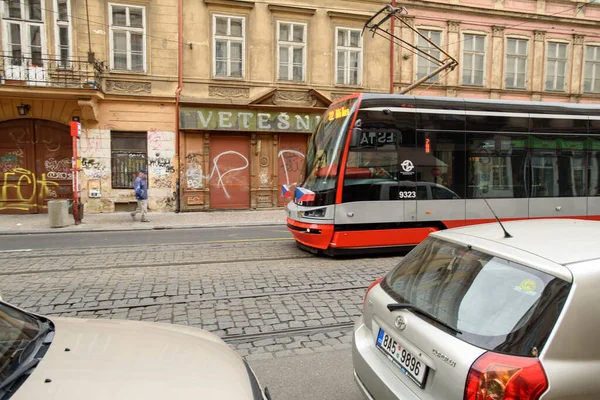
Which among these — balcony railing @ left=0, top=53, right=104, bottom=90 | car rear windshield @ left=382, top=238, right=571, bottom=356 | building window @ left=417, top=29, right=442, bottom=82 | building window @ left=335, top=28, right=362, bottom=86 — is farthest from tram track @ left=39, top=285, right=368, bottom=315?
building window @ left=417, top=29, right=442, bottom=82

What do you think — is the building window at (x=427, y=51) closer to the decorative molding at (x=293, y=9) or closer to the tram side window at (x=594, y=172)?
the decorative molding at (x=293, y=9)

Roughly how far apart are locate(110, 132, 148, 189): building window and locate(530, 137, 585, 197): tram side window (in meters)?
13.7

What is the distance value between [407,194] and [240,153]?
1069cm

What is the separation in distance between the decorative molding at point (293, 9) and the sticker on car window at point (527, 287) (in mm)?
16929

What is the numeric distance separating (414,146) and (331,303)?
3.75 m

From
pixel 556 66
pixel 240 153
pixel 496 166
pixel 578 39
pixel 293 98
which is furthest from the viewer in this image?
pixel 578 39

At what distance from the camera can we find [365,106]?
22.8 ft

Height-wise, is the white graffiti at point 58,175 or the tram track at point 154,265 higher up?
the white graffiti at point 58,175

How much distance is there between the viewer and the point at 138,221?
13664mm

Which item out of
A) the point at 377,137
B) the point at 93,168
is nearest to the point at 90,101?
the point at 93,168

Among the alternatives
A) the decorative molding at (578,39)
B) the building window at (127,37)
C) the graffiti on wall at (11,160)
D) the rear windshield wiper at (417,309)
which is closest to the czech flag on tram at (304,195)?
the rear windshield wiper at (417,309)

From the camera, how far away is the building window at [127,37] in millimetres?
15250

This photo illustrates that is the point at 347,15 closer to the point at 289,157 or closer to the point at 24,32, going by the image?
the point at 289,157

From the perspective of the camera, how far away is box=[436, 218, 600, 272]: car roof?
6.57 feet
